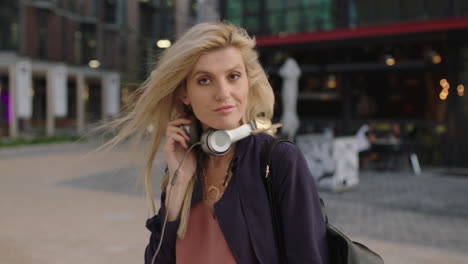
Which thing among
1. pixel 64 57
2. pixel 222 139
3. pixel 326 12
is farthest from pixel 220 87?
pixel 64 57

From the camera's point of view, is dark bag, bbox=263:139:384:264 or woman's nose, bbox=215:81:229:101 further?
woman's nose, bbox=215:81:229:101

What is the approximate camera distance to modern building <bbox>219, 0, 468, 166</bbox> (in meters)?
13.3

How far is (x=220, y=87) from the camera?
1519 mm

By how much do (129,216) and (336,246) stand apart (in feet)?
19.4

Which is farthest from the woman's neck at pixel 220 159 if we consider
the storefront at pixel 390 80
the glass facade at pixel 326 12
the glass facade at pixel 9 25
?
the glass facade at pixel 9 25

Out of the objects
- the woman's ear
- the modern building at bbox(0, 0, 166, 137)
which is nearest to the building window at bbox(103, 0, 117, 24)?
the modern building at bbox(0, 0, 166, 137)

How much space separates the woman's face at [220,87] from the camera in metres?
1.52

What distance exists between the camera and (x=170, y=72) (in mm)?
1605

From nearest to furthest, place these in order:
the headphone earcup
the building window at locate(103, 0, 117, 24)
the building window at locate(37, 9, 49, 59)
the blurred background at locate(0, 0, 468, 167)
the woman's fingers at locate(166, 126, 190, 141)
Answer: the headphone earcup
the woman's fingers at locate(166, 126, 190, 141)
the blurred background at locate(0, 0, 468, 167)
the building window at locate(37, 9, 49, 59)
the building window at locate(103, 0, 117, 24)

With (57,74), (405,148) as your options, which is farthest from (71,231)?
(57,74)

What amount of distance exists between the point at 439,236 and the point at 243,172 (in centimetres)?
542

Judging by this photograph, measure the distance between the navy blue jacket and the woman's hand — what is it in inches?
9.3

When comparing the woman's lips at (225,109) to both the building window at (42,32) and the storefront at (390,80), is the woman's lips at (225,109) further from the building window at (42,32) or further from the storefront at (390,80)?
the building window at (42,32)

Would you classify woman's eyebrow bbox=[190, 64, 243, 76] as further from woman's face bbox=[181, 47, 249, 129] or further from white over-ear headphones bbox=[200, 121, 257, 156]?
white over-ear headphones bbox=[200, 121, 257, 156]
